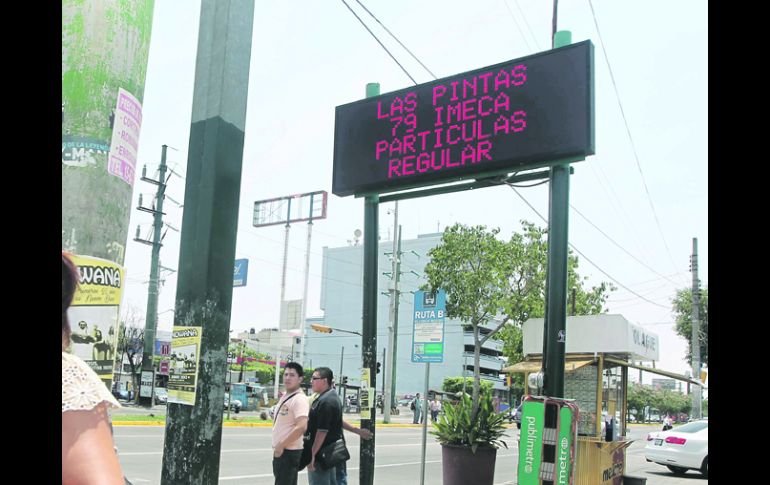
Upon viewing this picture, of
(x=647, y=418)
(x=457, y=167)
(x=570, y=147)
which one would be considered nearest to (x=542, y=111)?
(x=570, y=147)

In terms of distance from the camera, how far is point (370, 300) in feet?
30.1

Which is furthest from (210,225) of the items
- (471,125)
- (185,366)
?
(471,125)

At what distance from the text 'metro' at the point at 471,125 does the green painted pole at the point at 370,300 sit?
15.9 inches

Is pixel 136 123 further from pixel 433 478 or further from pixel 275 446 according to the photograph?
pixel 433 478

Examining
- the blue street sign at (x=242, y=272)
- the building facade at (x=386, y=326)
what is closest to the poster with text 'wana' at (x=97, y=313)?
the blue street sign at (x=242, y=272)

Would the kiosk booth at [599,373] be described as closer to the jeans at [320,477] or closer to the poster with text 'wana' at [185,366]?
the jeans at [320,477]

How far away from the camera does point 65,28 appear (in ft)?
7.66

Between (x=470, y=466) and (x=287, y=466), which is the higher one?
(x=287, y=466)

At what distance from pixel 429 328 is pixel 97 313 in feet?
27.0

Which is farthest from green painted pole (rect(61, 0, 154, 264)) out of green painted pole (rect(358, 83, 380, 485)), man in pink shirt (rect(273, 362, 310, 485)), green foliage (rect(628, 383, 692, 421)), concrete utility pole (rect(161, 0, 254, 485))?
green foliage (rect(628, 383, 692, 421))

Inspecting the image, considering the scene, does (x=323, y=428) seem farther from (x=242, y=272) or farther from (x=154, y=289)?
(x=242, y=272)

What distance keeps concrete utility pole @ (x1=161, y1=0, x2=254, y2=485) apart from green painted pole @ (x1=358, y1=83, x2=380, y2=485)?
438cm

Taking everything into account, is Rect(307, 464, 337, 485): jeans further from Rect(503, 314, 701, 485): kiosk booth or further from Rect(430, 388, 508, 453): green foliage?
Rect(503, 314, 701, 485): kiosk booth
